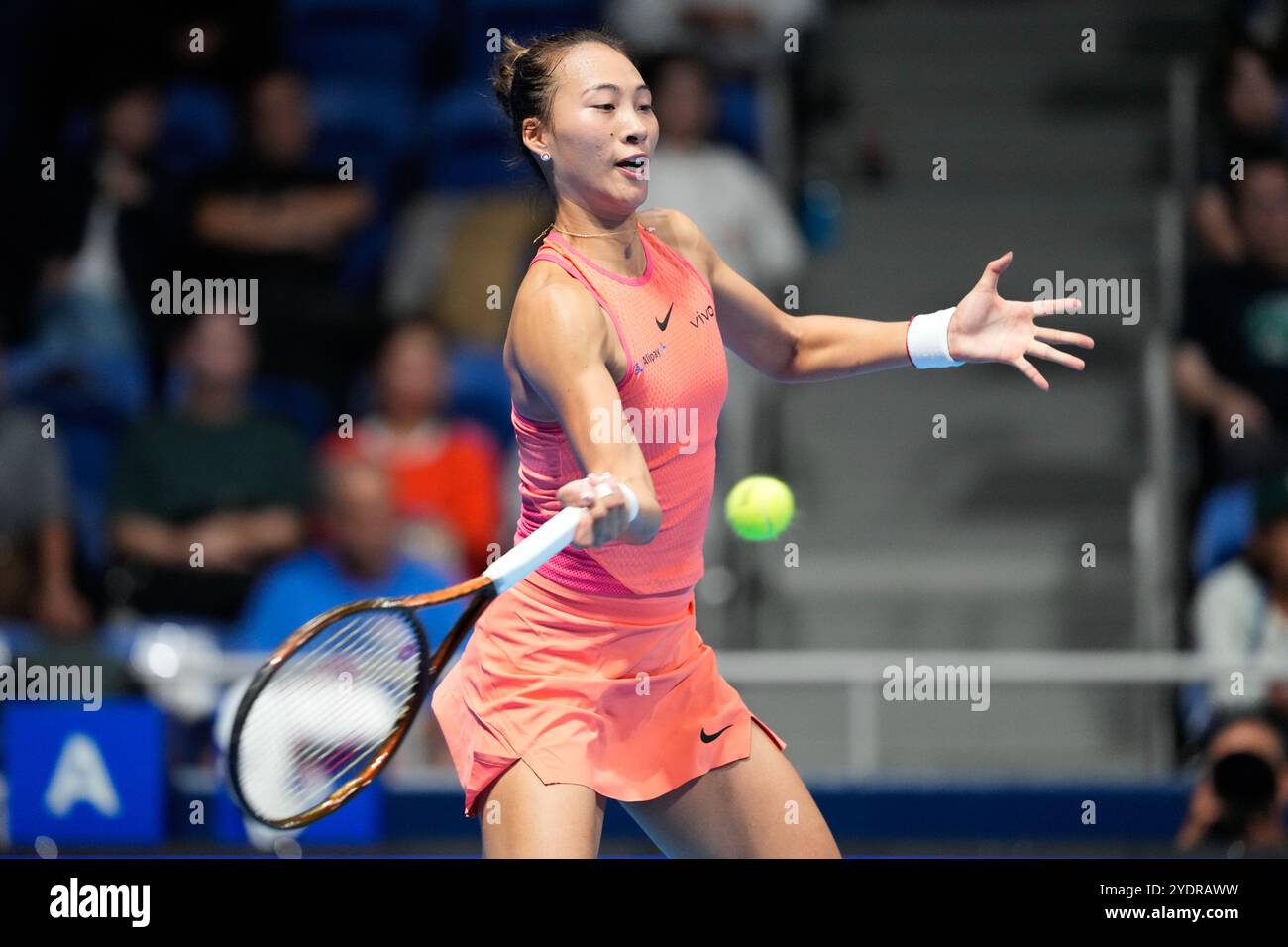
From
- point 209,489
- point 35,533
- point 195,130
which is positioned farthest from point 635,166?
point 195,130

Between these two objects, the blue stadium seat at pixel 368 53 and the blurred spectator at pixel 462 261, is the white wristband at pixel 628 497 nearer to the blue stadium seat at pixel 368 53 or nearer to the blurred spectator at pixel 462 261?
the blurred spectator at pixel 462 261

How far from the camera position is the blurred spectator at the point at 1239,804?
14.4ft

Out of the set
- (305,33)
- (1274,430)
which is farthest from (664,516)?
(305,33)

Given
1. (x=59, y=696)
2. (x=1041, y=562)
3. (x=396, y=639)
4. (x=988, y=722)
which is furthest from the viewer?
(x=1041, y=562)

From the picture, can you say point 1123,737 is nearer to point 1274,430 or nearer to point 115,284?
point 1274,430

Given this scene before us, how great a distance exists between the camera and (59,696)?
17.0 ft

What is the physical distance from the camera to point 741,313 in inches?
131

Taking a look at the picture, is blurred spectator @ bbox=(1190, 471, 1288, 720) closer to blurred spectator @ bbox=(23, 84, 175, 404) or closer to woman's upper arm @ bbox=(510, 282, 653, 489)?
woman's upper arm @ bbox=(510, 282, 653, 489)

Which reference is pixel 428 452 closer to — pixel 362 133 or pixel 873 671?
pixel 873 671

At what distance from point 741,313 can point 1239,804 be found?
1.83 meters

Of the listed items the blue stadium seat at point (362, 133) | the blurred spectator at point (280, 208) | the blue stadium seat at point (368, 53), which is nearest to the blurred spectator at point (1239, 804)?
the blurred spectator at point (280, 208)

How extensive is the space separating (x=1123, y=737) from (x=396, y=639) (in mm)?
3479

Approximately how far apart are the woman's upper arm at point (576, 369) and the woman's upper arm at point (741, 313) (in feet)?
1.20

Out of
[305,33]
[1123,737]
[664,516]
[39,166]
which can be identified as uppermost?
[305,33]
